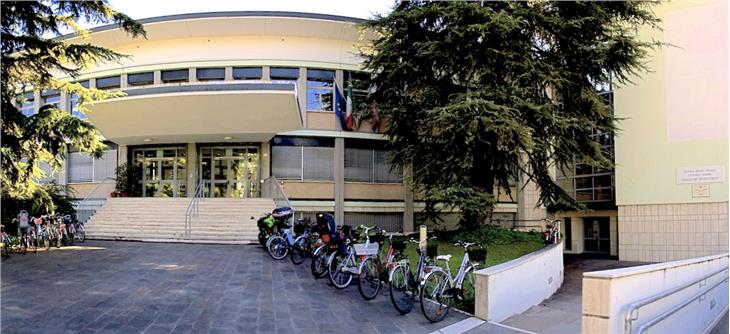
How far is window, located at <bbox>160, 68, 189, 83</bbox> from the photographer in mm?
23141

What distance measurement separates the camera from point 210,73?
904 inches

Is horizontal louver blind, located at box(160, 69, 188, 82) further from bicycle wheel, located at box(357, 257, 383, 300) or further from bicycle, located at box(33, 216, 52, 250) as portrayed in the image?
bicycle wheel, located at box(357, 257, 383, 300)

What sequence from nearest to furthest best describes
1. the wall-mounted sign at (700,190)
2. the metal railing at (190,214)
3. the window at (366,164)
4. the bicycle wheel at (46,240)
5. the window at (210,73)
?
1. the bicycle wheel at (46,240)
2. the metal railing at (190,214)
3. the wall-mounted sign at (700,190)
4. the window at (210,73)
5. the window at (366,164)

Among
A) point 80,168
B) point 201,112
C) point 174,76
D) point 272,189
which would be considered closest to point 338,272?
point 201,112

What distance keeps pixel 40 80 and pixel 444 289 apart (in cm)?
1028

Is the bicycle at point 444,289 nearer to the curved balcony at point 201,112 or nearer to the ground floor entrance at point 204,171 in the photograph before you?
the curved balcony at point 201,112

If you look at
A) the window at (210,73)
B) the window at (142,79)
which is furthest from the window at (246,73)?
the window at (142,79)

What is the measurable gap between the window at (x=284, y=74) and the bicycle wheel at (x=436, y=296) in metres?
16.3

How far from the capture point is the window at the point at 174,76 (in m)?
23.1

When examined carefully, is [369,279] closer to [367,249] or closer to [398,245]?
[367,249]

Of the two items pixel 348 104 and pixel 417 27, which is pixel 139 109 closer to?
pixel 348 104

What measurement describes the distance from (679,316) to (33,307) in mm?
7960

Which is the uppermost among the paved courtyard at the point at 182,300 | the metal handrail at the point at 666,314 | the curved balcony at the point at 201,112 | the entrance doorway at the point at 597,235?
the curved balcony at the point at 201,112

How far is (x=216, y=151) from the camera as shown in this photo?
23.8m
